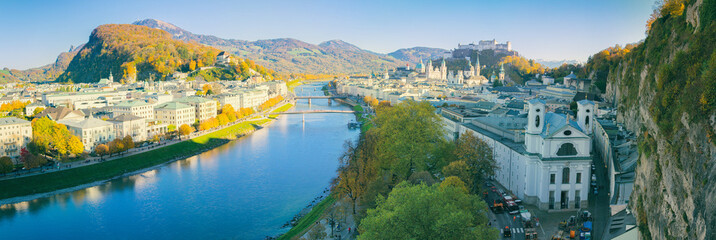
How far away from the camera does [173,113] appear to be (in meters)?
34.2

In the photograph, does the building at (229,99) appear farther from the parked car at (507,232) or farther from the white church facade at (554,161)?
the parked car at (507,232)

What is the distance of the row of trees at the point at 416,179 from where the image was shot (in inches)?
349

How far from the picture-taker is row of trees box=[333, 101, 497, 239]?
8859 millimetres

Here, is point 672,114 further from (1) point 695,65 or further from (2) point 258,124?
(2) point 258,124

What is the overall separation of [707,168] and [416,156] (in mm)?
10205

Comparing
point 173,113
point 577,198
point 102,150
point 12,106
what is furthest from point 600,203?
point 12,106

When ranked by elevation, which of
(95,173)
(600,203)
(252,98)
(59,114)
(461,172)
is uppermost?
(252,98)

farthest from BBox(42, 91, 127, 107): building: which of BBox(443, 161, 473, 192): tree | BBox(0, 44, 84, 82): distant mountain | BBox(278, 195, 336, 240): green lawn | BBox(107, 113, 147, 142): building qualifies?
BBox(0, 44, 84, 82): distant mountain

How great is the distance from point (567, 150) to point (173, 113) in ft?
91.1

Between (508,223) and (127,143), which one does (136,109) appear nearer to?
(127,143)

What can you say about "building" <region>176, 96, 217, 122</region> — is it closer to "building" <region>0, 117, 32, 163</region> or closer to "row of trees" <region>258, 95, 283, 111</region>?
"row of trees" <region>258, 95, 283, 111</region>

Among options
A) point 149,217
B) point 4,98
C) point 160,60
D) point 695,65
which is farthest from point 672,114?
point 160,60

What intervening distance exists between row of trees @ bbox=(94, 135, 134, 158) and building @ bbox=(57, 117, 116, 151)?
80.3 inches

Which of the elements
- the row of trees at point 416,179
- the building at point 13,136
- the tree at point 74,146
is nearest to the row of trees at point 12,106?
the building at point 13,136
